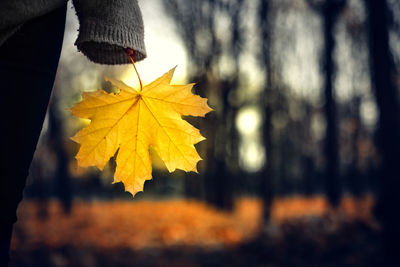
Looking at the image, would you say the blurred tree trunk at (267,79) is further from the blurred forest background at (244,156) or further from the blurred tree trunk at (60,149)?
the blurred tree trunk at (60,149)

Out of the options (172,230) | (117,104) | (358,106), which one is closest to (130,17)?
(117,104)

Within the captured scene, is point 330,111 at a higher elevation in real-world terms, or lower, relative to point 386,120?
higher

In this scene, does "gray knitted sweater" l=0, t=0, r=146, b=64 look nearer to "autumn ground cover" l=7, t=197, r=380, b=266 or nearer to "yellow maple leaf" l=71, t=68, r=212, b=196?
"yellow maple leaf" l=71, t=68, r=212, b=196

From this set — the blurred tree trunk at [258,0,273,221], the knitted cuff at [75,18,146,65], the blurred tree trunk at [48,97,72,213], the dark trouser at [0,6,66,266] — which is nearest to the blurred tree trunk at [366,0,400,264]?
the blurred tree trunk at [258,0,273,221]

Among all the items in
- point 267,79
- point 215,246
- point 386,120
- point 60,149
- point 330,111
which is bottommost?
point 215,246

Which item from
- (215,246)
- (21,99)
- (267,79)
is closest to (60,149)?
(267,79)

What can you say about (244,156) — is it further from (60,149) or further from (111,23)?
(111,23)

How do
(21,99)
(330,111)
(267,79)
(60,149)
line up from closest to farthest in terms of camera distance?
(21,99)
(267,79)
(330,111)
(60,149)
